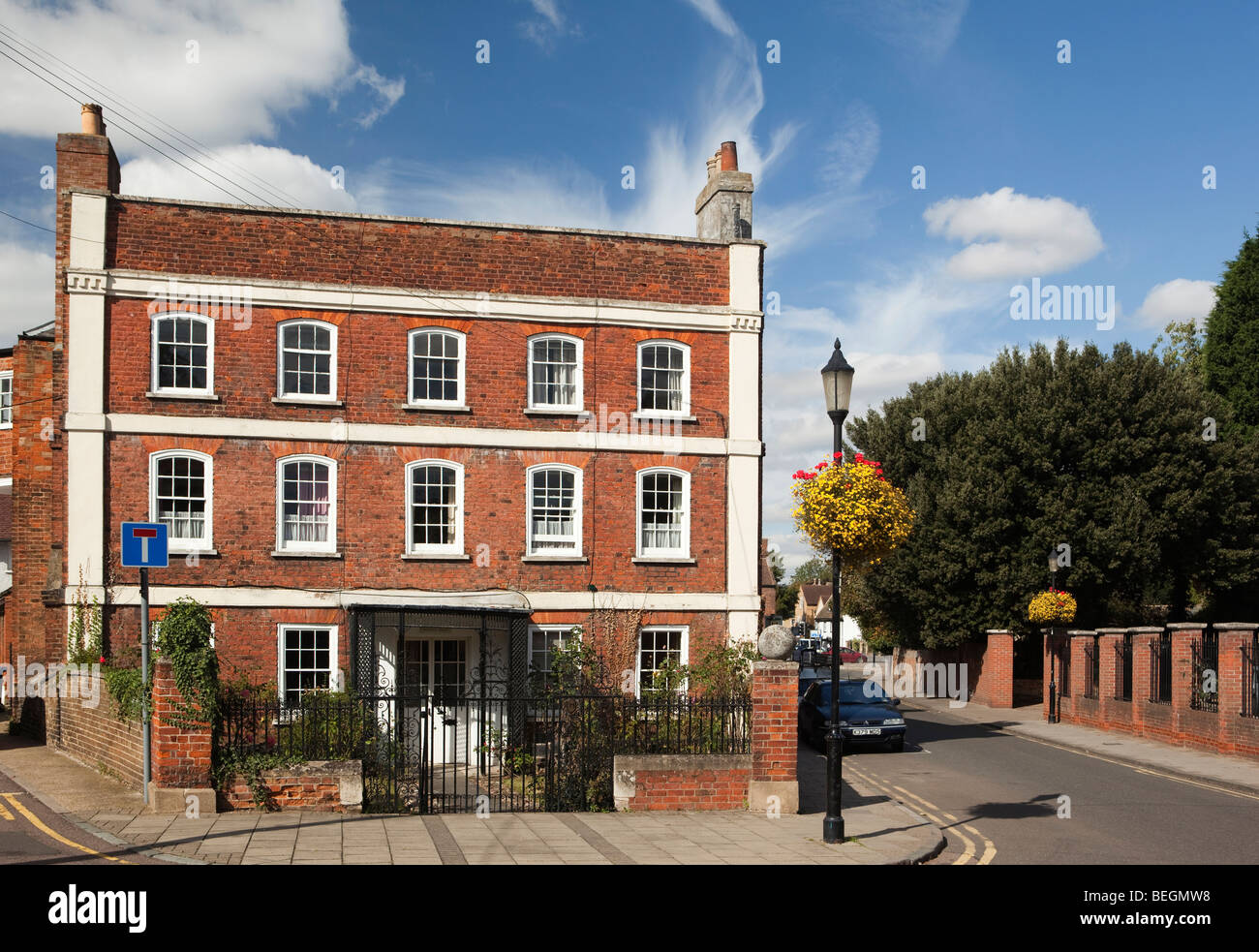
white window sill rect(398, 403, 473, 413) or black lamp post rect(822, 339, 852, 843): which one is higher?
white window sill rect(398, 403, 473, 413)

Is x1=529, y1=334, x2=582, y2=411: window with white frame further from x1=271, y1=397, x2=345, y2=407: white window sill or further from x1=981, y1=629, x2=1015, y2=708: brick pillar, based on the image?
x1=981, y1=629, x2=1015, y2=708: brick pillar

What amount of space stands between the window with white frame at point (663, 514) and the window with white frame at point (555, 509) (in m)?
1.32

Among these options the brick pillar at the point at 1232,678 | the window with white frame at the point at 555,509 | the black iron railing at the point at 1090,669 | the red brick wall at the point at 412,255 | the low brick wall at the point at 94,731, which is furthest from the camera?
the black iron railing at the point at 1090,669

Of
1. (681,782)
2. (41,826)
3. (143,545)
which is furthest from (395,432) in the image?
(41,826)

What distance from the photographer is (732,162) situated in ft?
81.2

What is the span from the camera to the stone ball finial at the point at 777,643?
575 inches

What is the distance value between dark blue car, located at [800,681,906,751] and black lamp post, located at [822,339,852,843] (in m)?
10.0

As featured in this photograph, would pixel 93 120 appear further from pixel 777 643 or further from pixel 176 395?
pixel 777 643

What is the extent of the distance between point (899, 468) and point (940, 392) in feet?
10.1

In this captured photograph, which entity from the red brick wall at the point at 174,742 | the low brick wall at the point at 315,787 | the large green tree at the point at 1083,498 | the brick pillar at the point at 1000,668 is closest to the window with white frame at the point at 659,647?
the low brick wall at the point at 315,787

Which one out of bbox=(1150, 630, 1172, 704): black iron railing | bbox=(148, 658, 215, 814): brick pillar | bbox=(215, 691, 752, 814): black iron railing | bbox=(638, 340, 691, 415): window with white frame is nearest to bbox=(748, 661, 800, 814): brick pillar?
bbox=(215, 691, 752, 814): black iron railing

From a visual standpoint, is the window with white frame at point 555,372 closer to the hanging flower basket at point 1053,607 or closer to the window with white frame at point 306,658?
the window with white frame at point 306,658

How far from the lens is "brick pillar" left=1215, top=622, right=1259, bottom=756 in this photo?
2217cm
